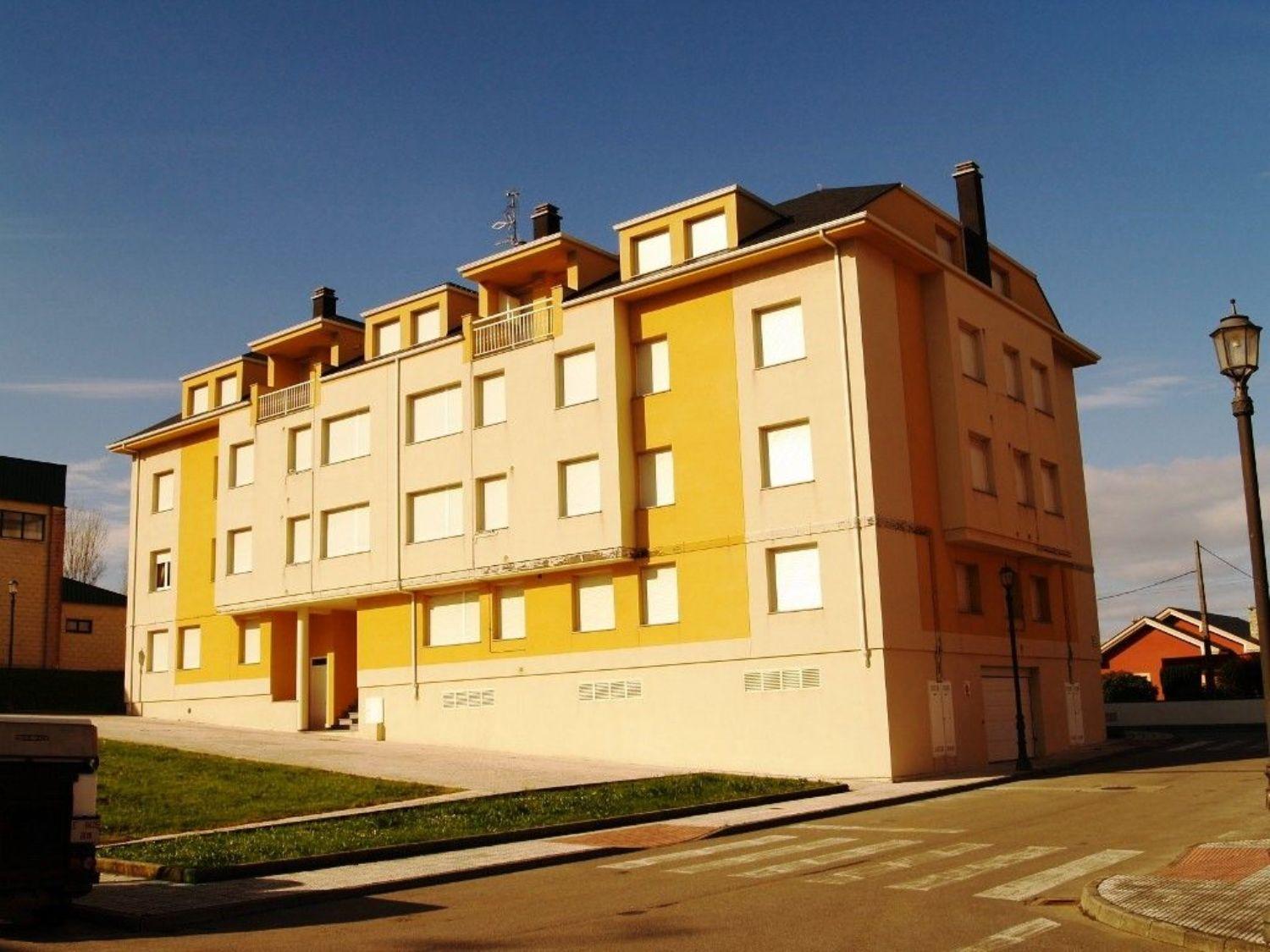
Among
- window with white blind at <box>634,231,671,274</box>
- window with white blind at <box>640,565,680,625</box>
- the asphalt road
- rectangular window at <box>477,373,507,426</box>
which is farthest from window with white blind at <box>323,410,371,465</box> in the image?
the asphalt road

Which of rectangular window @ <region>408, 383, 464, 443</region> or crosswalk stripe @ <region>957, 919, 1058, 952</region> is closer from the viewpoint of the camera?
crosswalk stripe @ <region>957, 919, 1058, 952</region>

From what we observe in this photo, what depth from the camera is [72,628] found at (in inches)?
2247

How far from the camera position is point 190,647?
45.6 metres

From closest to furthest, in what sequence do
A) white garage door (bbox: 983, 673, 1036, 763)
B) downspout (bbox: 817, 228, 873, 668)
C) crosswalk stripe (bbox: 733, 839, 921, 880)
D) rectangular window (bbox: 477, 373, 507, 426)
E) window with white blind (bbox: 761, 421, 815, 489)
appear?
crosswalk stripe (bbox: 733, 839, 921, 880) < downspout (bbox: 817, 228, 873, 668) < window with white blind (bbox: 761, 421, 815, 489) < white garage door (bbox: 983, 673, 1036, 763) < rectangular window (bbox: 477, 373, 507, 426)

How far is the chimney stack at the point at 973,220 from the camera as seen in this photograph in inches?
1475

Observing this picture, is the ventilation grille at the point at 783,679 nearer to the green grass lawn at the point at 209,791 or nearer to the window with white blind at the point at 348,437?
the green grass lawn at the point at 209,791

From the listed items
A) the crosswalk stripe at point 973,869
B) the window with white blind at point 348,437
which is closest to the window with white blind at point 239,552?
the window with white blind at point 348,437

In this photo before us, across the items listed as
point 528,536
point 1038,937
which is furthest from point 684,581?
point 1038,937

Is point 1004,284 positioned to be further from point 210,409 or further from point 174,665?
point 174,665

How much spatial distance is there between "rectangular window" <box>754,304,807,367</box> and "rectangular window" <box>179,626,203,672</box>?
24.0 meters

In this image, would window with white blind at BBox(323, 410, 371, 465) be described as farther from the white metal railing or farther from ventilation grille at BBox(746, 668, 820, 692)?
ventilation grille at BBox(746, 668, 820, 692)

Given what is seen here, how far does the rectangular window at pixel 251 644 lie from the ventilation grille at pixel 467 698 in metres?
9.50

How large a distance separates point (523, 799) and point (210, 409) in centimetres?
2856

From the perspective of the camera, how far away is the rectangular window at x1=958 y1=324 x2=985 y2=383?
34.4 meters
